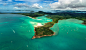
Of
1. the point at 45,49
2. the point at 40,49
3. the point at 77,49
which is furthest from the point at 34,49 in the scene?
the point at 77,49

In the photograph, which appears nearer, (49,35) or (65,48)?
(65,48)

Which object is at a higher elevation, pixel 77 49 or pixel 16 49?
pixel 16 49

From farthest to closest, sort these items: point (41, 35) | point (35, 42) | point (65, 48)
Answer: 1. point (41, 35)
2. point (35, 42)
3. point (65, 48)

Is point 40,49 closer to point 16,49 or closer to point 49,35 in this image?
point 16,49

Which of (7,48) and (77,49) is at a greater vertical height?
(7,48)

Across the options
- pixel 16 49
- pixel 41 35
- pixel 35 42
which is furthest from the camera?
pixel 41 35

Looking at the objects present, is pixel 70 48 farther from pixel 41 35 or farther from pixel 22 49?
pixel 22 49

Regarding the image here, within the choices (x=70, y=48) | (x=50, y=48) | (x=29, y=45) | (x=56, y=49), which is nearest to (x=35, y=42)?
(x=29, y=45)

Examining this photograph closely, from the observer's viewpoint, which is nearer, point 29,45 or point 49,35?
point 29,45

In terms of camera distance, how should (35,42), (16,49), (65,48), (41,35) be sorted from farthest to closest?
(41,35) → (35,42) → (65,48) → (16,49)
